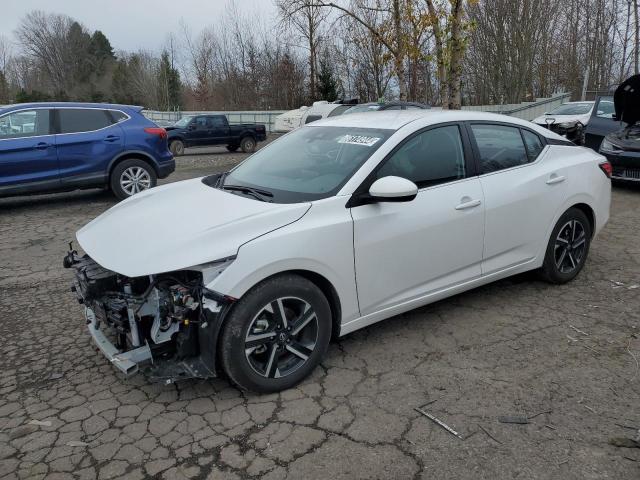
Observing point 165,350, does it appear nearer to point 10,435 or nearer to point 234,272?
point 234,272

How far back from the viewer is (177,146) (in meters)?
19.9

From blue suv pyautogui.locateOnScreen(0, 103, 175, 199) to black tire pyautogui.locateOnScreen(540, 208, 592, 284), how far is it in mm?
6808

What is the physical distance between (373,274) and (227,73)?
42.6 m

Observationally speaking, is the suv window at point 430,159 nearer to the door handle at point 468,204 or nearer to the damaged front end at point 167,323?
the door handle at point 468,204

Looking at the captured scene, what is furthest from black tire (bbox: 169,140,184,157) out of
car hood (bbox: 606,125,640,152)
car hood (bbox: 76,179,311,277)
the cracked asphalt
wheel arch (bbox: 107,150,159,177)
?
car hood (bbox: 76,179,311,277)

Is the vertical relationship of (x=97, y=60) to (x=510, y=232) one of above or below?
above

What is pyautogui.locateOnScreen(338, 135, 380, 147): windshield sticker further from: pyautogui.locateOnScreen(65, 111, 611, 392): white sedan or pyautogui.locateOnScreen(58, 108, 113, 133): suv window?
pyautogui.locateOnScreen(58, 108, 113, 133): suv window

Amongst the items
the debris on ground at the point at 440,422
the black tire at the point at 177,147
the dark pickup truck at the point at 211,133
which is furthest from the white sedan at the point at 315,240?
the dark pickup truck at the point at 211,133

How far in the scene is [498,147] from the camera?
424 cm

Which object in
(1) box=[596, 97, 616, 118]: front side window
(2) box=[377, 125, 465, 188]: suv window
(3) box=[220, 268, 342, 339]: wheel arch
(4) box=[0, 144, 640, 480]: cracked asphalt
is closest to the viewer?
(4) box=[0, 144, 640, 480]: cracked asphalt

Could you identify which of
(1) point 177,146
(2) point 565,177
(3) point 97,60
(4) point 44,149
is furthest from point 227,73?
(2) point 565,177

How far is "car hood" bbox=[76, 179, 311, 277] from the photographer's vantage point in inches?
112

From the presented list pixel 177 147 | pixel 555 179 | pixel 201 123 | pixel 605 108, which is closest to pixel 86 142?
pixel 555 179

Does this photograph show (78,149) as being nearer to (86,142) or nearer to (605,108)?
(86,142)
